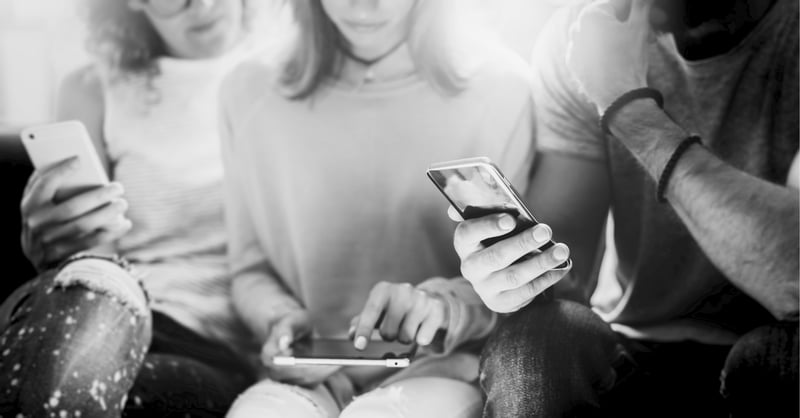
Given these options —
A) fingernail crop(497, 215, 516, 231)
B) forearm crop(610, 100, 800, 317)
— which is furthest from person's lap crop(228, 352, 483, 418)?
forearm crop(610, 100, 800, 317)

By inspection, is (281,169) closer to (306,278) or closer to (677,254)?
(306,278)

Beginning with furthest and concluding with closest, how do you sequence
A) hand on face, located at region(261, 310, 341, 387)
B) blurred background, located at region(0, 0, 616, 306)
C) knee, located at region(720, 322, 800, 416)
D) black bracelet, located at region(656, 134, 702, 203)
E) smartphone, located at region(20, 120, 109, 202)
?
1. blurred background, located at region(0, 0, 616, 306)
2. smartphone, located at region(20, 120, 109, 202)
3. hand on face, located at region(261, 310, 341, 387)
4. black bracelet, located at region(656, 134, 702, 203)
5. knee, located at region(720, 322, 800, 416)

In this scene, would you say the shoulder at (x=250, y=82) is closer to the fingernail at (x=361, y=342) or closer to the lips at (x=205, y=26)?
the lips at (x=205, y=26)

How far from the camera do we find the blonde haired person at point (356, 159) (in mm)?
980

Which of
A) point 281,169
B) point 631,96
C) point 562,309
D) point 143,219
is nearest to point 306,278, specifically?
point 281,169

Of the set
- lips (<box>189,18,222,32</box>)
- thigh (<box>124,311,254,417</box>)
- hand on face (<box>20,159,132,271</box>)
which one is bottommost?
thigh (<box>124,311,254,417</box>)

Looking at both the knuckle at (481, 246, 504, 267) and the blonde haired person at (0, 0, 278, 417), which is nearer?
the knuckle at (481, 246, 504, 267)

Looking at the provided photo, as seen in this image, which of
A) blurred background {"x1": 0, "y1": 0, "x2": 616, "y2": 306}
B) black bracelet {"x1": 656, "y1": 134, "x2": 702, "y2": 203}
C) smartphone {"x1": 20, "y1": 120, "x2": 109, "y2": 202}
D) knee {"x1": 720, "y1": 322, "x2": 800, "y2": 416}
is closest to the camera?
knee {"x1": 720, "y1": 322, "x2": 800, "y2": 416}

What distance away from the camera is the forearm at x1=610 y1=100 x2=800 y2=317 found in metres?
0.75

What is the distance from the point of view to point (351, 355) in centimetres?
91

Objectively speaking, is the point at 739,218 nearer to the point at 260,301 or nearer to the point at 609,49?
the point at 609,49

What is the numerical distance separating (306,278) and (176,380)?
210 mm

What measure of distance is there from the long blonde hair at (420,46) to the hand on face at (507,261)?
0.23m

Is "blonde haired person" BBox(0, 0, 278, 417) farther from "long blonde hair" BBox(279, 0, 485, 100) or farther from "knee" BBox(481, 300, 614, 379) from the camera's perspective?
"knee" BBox(481, 300, 614, 379)
